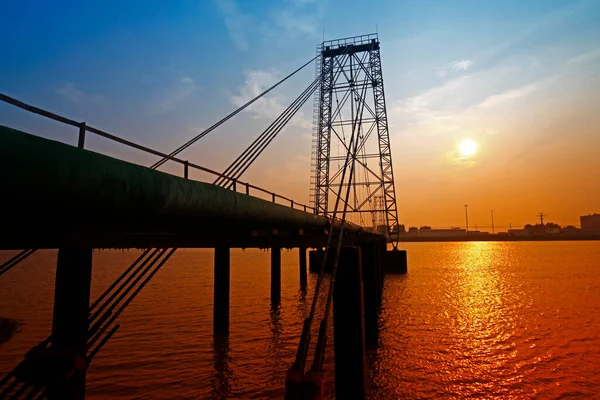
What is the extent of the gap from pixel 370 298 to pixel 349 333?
8.58 metres

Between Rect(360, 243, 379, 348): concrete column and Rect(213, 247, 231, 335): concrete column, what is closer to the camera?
Rect(360, 243, 379, 348): concrete column

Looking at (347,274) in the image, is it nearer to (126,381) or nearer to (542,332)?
(126,381)

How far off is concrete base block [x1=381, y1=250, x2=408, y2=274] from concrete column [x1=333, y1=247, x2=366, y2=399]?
1641 inches

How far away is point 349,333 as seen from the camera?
30.6 feet

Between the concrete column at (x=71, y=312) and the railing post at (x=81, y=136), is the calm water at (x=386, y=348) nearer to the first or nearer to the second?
the concrete column at (x=71, y=312)

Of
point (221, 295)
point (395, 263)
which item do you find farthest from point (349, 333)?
point (395, 263)

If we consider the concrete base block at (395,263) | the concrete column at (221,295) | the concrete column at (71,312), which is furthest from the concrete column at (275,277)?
the concrete base block at (395,263)

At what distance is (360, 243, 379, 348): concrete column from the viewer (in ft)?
53.7

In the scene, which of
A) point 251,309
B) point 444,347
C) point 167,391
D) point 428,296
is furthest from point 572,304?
point 167,391

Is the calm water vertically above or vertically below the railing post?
below

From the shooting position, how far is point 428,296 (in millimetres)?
29828

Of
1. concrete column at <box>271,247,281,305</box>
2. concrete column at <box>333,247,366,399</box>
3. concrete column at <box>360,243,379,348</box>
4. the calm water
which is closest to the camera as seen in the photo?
concrete column at <box>333,247,366,399</box>

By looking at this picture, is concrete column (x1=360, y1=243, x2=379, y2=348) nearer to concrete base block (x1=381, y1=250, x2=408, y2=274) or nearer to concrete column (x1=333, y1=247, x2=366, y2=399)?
→ concrete column (x1=333, y1=247, x2=366, y2=399)

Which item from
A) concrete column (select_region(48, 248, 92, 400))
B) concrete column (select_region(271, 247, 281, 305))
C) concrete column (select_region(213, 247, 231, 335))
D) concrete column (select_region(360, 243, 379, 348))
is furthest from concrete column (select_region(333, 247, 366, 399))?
concrete column (select_region(271, 247, 281, 305))
